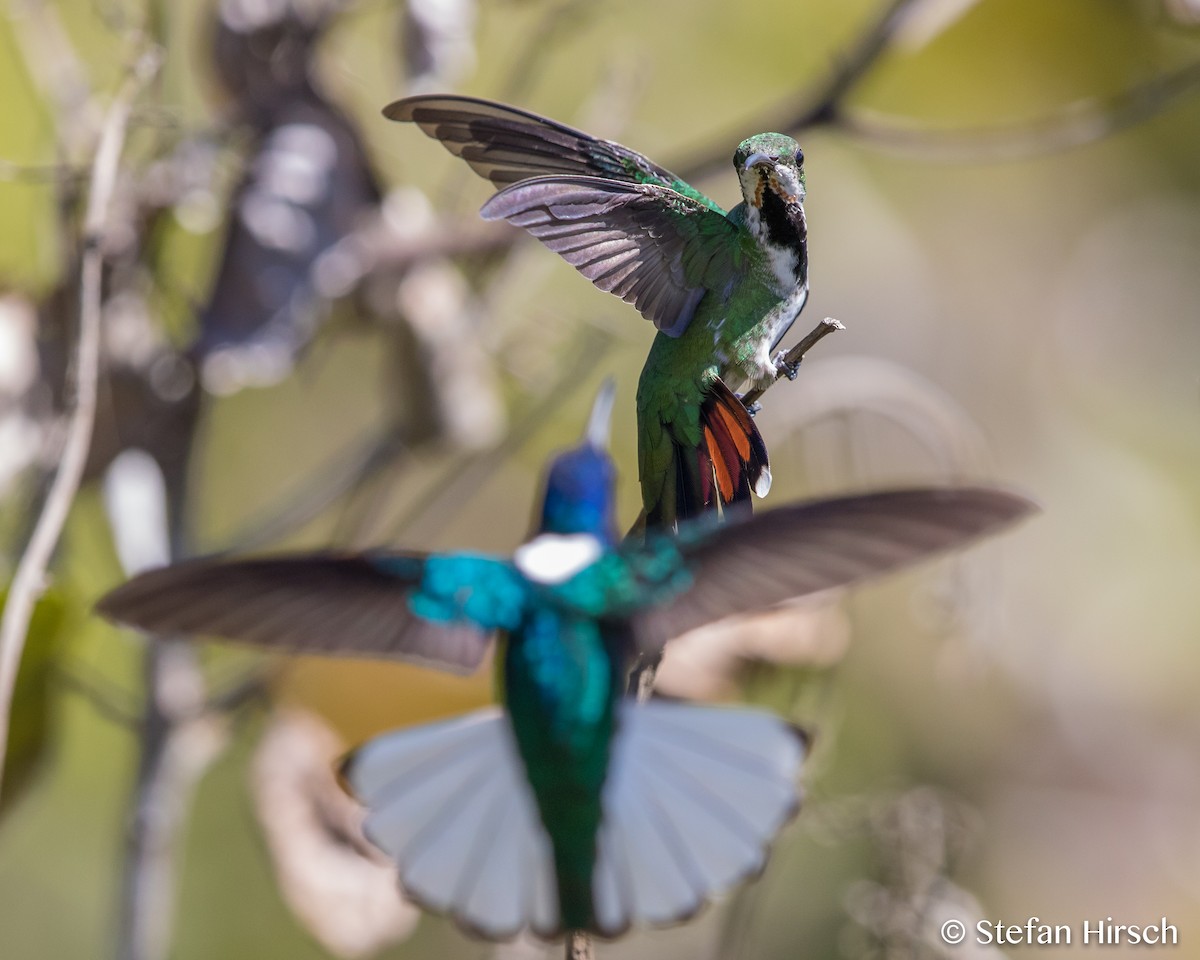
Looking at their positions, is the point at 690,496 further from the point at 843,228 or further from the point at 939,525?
the point at 843,228

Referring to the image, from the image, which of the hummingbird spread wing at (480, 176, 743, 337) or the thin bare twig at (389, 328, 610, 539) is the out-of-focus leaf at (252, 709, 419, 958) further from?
the hummingbird spread wing at (480, 176, 743, 337)

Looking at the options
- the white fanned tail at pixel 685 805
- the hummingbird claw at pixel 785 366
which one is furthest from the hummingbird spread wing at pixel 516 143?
the white fanned tail at pixel 685 805

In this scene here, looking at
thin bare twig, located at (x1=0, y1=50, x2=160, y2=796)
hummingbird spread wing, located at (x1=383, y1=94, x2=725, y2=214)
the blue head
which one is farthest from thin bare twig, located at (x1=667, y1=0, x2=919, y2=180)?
thin bare twig, located at (x1=0, y1=50, x2=160, y2=796)

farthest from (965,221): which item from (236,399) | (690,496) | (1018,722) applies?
(690,496)

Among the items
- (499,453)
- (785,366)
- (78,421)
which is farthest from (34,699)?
(785,366)

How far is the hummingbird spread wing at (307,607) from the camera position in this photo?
94 cm

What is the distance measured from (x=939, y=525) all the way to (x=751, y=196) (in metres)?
0.38

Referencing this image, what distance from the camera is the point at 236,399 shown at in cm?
302

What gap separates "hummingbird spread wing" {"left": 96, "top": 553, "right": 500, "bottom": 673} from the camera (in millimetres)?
940

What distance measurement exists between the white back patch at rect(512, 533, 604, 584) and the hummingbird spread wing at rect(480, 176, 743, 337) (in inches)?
7.5

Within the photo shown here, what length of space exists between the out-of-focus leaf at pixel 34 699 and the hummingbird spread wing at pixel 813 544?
65 cm

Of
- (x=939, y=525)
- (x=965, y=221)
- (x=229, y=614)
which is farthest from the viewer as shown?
(x=965, y=221)

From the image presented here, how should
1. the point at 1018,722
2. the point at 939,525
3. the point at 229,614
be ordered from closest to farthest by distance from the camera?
1. the point at 939,525
2. the point at 229,614
3. the point at 1018,722

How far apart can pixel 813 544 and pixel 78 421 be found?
56cm
